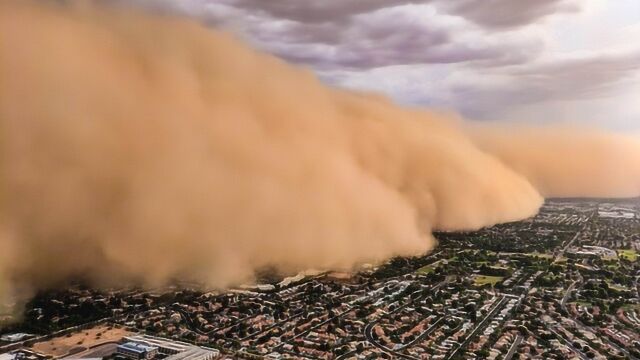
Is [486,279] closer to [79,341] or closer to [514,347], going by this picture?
[514,347]

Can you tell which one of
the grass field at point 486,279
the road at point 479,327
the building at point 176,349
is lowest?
the grass field at point 486,279

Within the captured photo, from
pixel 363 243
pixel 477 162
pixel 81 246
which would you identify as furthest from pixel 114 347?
pixel 477 162

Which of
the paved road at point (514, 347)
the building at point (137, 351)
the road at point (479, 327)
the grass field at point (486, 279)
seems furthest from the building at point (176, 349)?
the grass field at point (486, 279)

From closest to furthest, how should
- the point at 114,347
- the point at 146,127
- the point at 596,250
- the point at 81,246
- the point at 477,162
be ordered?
the point at 114,347
the point at 81,246
the point at 146,127
the point at 596,250
the point at 477,162

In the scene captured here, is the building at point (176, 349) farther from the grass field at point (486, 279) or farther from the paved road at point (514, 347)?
the grass field at point (486, 279)

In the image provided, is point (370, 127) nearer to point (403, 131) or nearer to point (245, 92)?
point (403, 131)

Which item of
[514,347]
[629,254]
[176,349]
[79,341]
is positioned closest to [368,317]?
[514,347]
